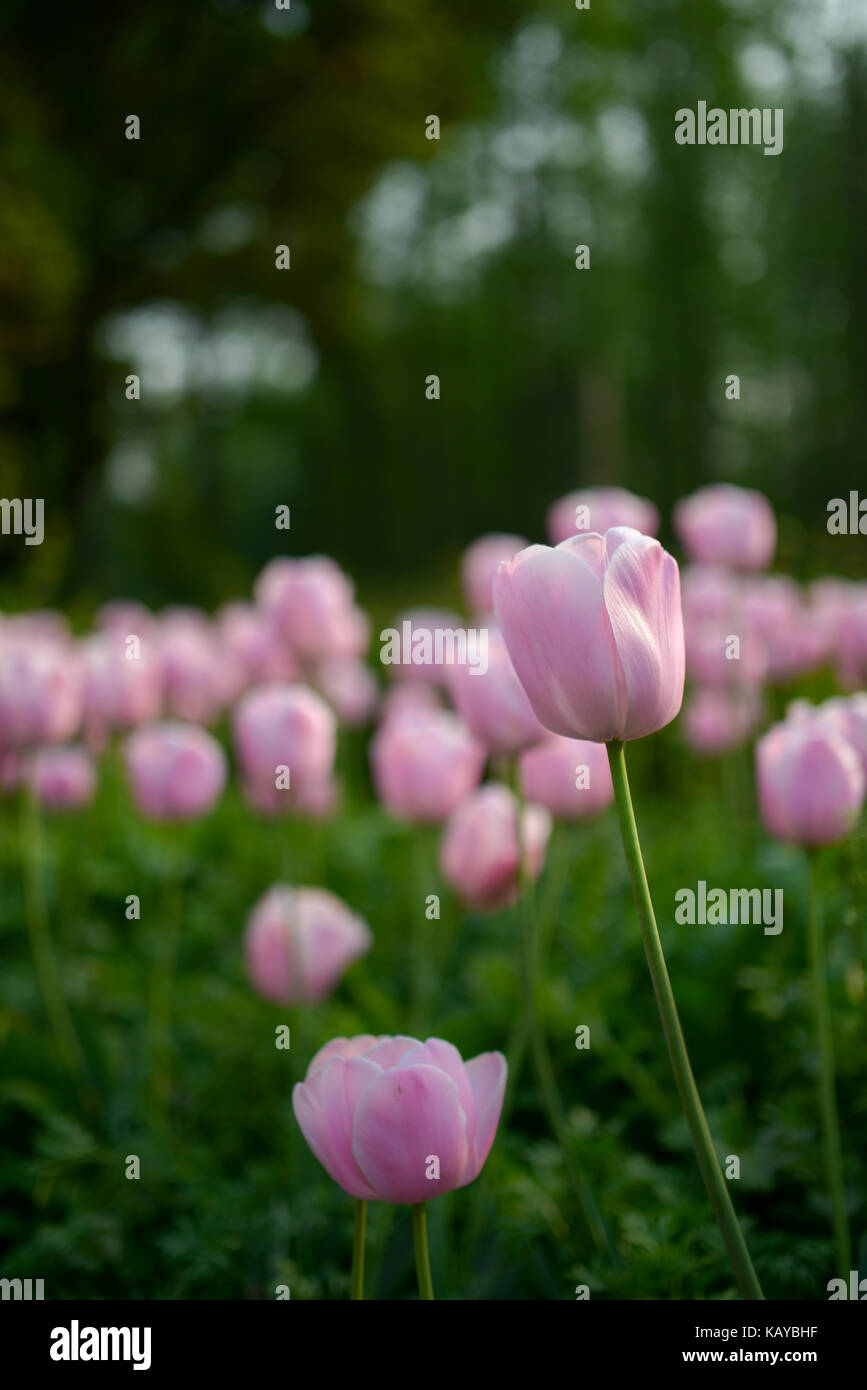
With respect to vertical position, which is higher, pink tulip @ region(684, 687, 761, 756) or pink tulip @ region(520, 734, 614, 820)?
pink tulip @ region(684, 687, 761, 756)

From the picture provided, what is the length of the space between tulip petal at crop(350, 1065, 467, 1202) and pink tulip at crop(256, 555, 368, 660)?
1416 millimetres

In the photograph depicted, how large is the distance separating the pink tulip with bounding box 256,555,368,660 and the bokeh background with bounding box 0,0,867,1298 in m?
0.45

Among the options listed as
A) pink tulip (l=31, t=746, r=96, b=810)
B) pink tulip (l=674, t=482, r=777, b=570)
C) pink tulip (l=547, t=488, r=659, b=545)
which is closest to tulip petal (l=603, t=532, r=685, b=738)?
pink tulip (l=547, t=488, r=659, b=545)

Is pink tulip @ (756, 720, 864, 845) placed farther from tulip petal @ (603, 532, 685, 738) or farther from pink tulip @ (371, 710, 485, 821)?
pink tulip @ (371, 710, 485, 821)

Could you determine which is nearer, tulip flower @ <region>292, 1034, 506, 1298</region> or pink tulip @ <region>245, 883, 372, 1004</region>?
tulip flower @ <region>292, 1034, 506, 1298</region>

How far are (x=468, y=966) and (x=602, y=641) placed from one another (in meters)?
1.79

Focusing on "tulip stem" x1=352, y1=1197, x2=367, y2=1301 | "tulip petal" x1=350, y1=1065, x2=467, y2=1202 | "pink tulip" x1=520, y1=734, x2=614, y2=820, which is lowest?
"tulip stem" x1=352, y1=1197, x2=367, y2=1301

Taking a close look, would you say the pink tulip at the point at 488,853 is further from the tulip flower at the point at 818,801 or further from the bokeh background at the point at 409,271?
the bokeh background at the point at 409,271

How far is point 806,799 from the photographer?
119 cm

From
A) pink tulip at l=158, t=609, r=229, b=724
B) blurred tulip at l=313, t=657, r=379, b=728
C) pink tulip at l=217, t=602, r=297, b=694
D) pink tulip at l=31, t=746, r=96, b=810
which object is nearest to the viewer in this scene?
pink tulip at l=217, t=602, r=297, b=694

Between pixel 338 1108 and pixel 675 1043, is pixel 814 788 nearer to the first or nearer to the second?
pixel 675 1043

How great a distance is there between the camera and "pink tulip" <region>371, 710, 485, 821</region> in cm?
187

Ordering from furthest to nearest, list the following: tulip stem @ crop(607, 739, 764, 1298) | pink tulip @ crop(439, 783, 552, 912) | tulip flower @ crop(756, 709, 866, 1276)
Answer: pink tulip @ crop(439, 783, 552, 912) → tulip flower @ crop(756, 709, 866, 1276) → tulip stem @ crop(607, 739, 764, 1298)

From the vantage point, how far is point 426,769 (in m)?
1.88
